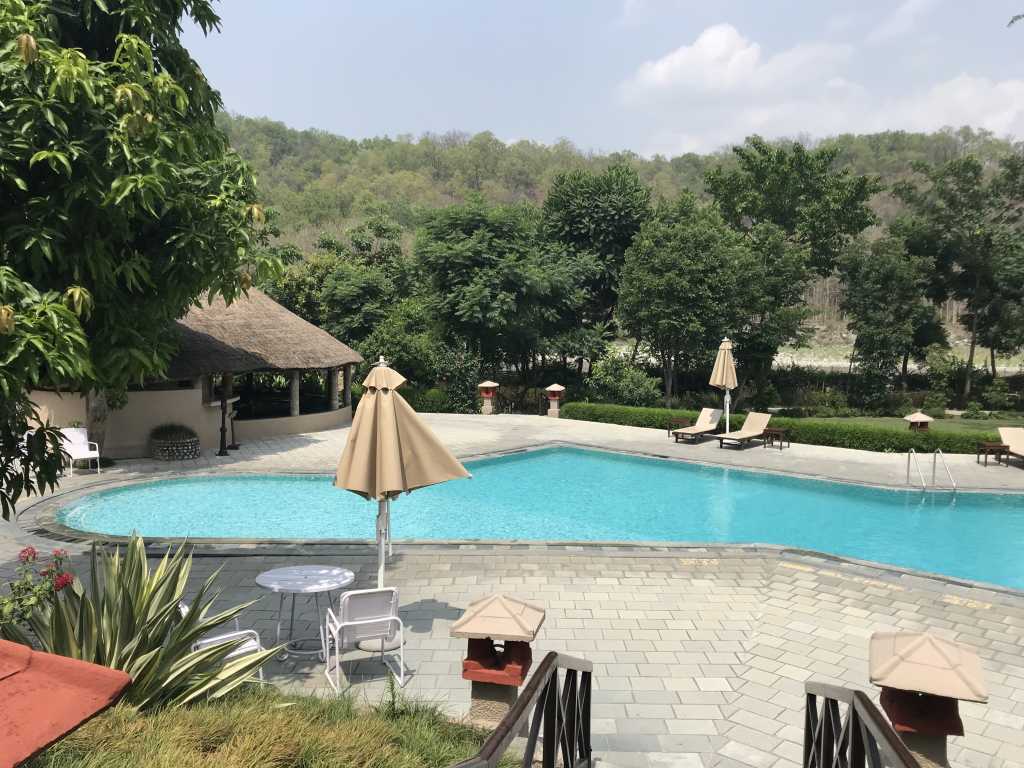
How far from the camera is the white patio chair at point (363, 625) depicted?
7039 millimetres

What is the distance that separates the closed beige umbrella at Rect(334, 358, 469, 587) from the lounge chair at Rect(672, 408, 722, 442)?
15.4 m

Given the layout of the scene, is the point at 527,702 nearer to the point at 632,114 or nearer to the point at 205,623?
the point at 205,623

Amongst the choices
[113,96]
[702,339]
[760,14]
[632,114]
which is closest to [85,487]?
[113,96]

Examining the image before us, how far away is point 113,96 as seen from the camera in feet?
19.7

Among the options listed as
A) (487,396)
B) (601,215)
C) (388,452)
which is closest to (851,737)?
(388,452)

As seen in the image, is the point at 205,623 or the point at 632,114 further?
the point at 632,114

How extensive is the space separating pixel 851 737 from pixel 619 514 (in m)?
12.4

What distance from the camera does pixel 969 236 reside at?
1344 inches

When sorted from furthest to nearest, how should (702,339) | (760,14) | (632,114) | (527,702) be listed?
(632,114)
(702,339)
(760,14)
(527,702)

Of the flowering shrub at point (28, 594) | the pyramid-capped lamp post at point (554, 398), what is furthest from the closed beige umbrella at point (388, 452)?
the pyramid-capped lamp post at point (554, 398)

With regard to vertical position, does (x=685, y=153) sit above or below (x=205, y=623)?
above

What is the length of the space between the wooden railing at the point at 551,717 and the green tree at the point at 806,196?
112ft

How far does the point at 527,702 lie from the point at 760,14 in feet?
63.9

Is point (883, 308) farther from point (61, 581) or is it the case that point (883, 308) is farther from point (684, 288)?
point (61, 581)
